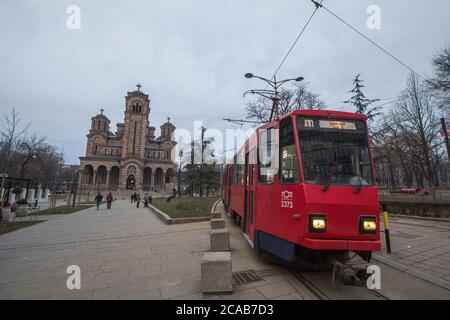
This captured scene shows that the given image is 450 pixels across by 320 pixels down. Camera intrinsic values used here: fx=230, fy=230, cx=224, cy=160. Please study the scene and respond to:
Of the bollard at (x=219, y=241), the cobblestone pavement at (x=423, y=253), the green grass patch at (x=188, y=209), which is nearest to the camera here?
the cobblestone pavement at (x=423, y=253)

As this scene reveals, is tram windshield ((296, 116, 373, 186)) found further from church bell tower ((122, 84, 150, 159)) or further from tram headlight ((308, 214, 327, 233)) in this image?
church bell tower ((122, 84, 150, 159))

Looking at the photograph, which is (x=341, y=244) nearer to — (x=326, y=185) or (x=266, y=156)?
(x=326, y=185)

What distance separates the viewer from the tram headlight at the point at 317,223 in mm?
3979

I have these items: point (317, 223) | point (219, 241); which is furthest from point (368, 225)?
point (219, 241)

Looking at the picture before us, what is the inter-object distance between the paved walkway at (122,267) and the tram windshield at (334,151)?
7.40 ft

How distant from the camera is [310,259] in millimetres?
4926

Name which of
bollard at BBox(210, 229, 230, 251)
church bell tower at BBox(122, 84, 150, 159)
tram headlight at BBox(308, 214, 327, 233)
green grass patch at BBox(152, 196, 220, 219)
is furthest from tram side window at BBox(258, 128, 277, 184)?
church bell tower at BBox(122, 84, 150, 159)

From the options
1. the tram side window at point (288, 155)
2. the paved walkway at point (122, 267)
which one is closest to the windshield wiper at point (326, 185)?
the tram side window at point (288, 155)

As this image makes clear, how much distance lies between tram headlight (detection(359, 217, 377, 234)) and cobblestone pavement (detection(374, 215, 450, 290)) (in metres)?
2.08

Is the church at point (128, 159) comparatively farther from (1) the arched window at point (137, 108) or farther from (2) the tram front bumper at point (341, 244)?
(2) the tram front bumper at point (341, 244)

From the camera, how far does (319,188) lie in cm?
420

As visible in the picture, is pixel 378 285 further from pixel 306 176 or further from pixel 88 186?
pixel 88 186
